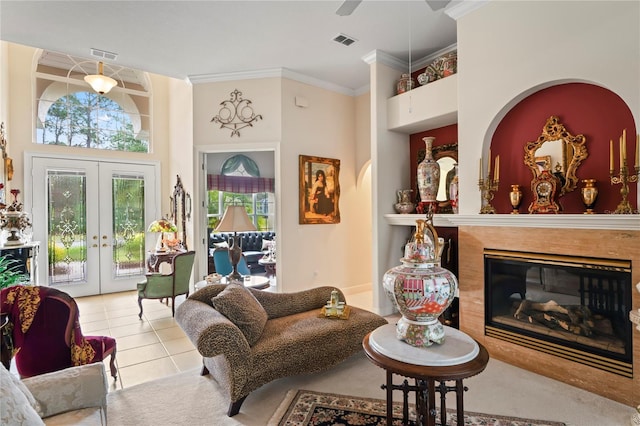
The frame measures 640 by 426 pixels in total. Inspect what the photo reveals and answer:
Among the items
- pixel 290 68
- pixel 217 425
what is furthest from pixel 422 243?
pixel 290 68

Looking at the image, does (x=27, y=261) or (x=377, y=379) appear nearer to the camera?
(x=377, y=379)

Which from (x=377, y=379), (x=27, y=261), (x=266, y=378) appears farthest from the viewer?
(x=27, y=261)

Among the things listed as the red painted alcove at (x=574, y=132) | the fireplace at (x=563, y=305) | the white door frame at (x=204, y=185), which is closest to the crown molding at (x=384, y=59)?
the white door frame at (x=204, y=185)

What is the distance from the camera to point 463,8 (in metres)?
3.30

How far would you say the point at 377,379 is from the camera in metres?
2.73

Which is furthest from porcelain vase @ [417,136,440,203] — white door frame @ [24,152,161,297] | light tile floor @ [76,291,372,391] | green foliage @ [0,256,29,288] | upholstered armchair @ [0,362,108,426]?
white door frame @ [24,152,161,297]

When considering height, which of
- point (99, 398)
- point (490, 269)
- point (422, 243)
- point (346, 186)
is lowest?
point (99, 398)

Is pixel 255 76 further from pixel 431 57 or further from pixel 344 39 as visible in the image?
pixel 431 57

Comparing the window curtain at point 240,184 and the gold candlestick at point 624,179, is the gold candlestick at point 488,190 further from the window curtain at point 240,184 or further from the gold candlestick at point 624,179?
the window curtain at point 240,184

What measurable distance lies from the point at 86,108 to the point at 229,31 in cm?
355

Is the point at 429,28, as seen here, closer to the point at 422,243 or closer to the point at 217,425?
the point at 422,243

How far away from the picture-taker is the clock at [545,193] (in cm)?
286

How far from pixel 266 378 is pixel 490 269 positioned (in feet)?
7.46

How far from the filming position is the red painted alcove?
102 inches
